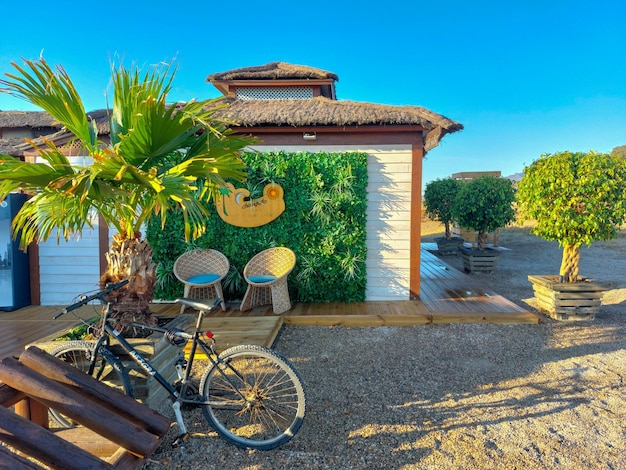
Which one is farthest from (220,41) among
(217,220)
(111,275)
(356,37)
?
(111,275)

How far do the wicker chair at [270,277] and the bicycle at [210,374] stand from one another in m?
2.76

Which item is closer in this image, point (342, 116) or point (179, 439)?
point (179, 439)

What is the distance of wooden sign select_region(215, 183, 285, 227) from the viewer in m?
5.91

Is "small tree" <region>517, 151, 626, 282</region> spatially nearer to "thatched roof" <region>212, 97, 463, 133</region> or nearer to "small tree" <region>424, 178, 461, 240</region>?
"thatched roof" <region>212, 97, 463, 133</region>

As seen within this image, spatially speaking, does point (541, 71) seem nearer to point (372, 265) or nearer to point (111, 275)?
point (372, 265)

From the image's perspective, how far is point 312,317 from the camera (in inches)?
208

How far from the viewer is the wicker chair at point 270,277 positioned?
17.8 ft

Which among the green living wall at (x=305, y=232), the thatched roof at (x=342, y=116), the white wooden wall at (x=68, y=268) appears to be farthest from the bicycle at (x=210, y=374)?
the white wooden wall at (x=68, y=268)

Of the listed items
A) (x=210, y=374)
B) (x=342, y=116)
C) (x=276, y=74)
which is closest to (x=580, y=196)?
(x=342, y=116)

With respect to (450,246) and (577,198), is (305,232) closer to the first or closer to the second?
(577,198)

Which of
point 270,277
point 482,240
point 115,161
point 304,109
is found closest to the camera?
point 115,161

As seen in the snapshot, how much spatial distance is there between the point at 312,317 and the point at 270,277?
926 mm

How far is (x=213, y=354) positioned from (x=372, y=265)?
4027mm

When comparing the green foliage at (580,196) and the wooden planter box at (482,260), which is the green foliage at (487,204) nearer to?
the wooden planter box at (482,260)
